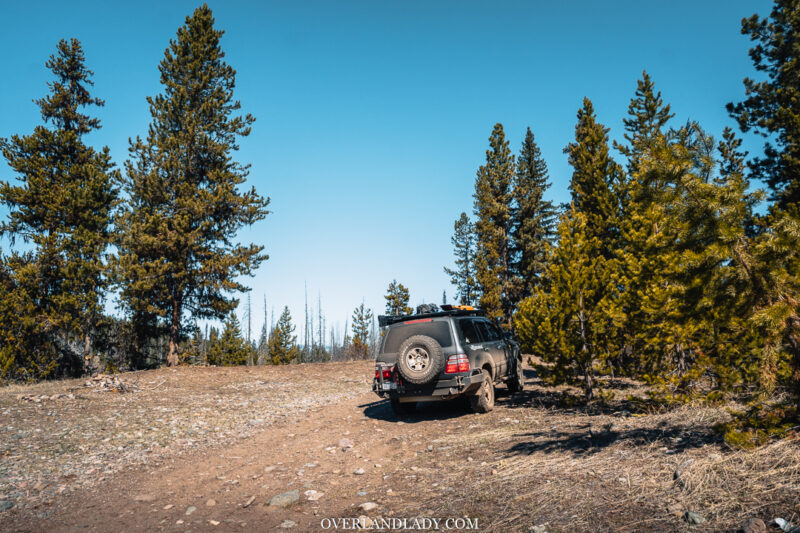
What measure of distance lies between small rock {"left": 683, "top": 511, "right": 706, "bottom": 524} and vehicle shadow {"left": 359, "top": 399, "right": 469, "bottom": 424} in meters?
6.20

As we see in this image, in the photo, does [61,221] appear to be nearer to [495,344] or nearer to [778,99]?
[495,344]

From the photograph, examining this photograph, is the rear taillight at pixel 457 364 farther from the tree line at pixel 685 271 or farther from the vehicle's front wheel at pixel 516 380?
the vehicle's front wheel at pixel 516 380

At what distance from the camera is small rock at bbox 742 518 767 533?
2820mm

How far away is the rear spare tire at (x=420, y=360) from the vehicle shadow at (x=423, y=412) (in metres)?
1.65

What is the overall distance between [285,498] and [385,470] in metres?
1.52

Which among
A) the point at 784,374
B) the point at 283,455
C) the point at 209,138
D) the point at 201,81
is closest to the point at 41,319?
the point at 209,138

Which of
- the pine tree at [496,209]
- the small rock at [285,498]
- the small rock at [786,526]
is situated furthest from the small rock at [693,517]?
the pine tree at [496,209]

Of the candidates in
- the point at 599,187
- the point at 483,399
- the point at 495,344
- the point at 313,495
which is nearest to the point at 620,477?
the point at 313,495

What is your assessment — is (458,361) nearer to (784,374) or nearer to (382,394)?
(382,394)

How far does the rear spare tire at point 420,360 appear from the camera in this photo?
8.22 metres

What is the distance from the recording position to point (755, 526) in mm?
2850

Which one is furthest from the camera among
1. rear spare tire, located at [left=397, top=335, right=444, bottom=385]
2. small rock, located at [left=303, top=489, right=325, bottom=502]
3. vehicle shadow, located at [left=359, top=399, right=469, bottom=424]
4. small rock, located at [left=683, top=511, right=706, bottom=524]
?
vehicle shadow, located at [left=359, top=399, right=469, bottom=424]

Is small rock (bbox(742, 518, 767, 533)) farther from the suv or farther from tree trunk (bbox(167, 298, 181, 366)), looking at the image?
tree trunk (bbox(167, 298, 181, 366))

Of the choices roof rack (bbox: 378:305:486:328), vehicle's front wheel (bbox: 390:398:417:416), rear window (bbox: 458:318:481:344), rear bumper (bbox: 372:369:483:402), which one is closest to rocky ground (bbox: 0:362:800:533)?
vehicle's front wheel (bbox: 390:398:417:416)
